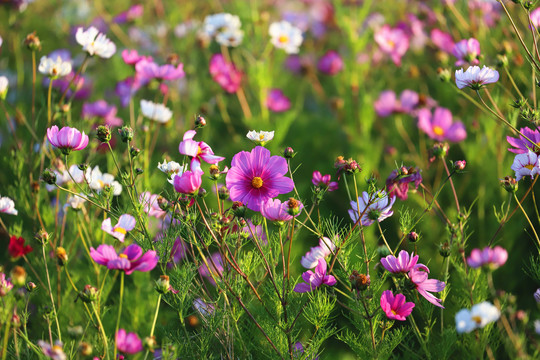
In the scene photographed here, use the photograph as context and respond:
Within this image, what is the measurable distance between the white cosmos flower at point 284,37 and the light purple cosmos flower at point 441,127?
51cm

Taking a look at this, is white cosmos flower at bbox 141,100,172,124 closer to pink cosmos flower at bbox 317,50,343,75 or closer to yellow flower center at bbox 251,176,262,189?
yellow flower center at bbox 251,176,262,189

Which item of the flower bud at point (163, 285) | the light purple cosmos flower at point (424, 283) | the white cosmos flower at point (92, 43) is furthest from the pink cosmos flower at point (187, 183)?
the white cosmos flower at point (92, 43)

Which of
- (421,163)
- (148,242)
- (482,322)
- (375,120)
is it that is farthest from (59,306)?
(375,120)

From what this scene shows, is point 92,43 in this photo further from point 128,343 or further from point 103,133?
point 128,343

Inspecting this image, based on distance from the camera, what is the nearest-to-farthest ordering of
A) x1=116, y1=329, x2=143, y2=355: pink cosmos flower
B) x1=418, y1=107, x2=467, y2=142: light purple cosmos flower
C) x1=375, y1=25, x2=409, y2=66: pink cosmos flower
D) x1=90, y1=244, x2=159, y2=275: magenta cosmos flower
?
x1=90, y1=244, x2=159, y2=275: magenta cosmos flower
x1=116, y1=329, x2=143, y2=355: pink cosmos flower
x1=418, y1=107, x2=467, y2=142: light purple cosmos flower
x1=375, y1=25, x2=409, y2=66: pink cosmos flower

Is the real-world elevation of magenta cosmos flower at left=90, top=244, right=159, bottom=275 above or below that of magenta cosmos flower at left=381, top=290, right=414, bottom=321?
above

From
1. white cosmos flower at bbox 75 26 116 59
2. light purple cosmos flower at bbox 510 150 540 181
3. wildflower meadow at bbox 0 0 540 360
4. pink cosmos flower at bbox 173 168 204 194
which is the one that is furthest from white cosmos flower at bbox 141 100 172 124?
light purple cosmos flower at bbox 510 150 540 181

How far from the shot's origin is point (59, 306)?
3.55 feet

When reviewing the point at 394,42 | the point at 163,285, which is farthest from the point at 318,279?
the point at 394,42

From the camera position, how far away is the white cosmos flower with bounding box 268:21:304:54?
5.98 feet

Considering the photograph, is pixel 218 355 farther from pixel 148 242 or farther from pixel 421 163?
pixel 421 163

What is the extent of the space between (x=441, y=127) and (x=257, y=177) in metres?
0.95

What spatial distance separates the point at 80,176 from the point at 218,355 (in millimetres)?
504

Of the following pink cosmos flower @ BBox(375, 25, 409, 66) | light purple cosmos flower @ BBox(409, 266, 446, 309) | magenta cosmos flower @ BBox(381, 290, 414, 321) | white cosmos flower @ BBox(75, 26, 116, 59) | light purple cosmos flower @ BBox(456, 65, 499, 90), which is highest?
light purple cosmos flower @ BBox(456, 65, 499, 90)
